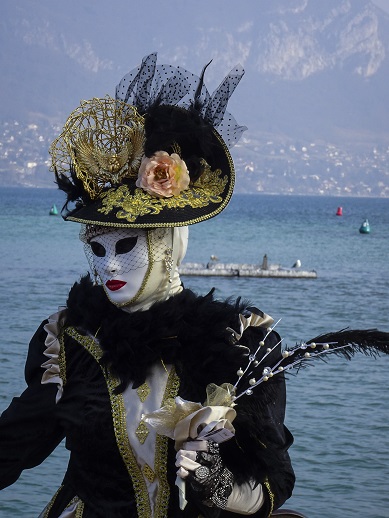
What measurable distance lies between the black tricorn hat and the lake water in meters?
4.59

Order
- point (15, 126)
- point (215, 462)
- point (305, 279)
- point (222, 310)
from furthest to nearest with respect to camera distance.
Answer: point (15, 126) → point (305, 279) → point (222, 310) → point (215, 462)

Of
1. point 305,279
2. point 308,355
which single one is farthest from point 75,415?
point 305,279

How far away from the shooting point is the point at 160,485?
123 inches

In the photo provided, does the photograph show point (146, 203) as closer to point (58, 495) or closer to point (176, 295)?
point (176, 295)

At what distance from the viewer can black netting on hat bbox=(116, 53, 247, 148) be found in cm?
332

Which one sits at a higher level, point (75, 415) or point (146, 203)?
point (146, 203)

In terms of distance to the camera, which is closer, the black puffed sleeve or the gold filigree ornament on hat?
the black puffed sleeve

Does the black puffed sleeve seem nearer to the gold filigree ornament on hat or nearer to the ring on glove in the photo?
the ring on glove

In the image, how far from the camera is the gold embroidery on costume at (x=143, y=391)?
3.17 meters

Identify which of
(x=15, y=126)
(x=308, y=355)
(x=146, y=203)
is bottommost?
(x=15, y=126)

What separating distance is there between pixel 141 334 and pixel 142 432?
0.26 m

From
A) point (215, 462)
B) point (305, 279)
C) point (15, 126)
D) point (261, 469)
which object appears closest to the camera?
point (215, 462)

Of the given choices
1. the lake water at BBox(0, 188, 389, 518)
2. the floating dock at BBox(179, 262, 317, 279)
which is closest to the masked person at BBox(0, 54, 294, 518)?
the lake water at BBox(0, 188, 389, 518)

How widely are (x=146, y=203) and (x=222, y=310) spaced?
359 mm
